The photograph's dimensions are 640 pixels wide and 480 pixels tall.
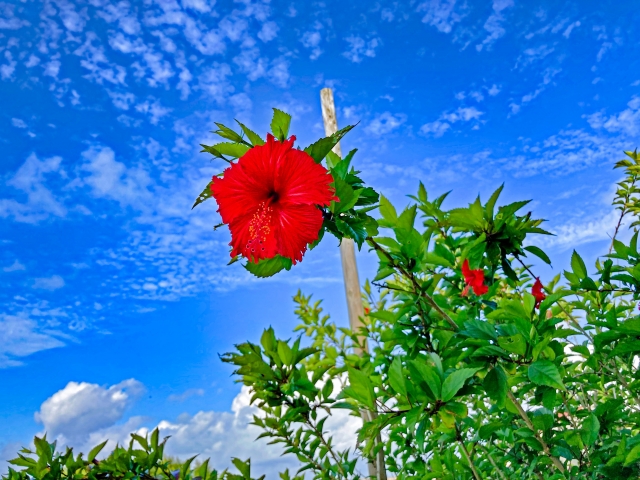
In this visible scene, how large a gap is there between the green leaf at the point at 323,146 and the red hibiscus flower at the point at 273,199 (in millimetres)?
44

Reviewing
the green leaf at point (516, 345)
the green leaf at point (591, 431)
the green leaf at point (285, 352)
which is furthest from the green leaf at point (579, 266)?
the green leaf at point (285, 352)

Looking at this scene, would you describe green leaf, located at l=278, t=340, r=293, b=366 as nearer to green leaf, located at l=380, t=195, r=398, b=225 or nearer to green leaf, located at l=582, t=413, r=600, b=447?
green leaf, located at l=380, t=195, r=398, b=225

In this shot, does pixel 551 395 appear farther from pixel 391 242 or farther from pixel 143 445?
pixel 143 445

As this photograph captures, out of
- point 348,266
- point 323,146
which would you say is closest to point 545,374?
point 323,146

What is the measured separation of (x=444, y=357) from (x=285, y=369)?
1.73 ft

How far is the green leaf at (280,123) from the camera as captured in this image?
100 centimetres

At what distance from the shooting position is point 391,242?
1.39 meters

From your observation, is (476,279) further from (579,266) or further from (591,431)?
(591,431)

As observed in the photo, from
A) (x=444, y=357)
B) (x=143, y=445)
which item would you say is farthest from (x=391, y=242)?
(x=143, y=445)

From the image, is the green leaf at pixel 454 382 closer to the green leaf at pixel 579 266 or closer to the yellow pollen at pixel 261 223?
the yellow pollen at pixel 261 223

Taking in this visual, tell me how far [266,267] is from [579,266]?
1.19m

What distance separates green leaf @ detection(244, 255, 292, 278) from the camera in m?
1.07

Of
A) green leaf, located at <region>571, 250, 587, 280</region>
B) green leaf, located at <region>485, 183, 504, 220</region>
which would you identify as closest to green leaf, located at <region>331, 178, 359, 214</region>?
green leaf, located at <region>485, 183, 504, 220</region>

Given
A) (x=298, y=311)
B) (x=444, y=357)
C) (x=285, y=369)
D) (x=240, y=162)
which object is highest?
(x=298, y=311)
